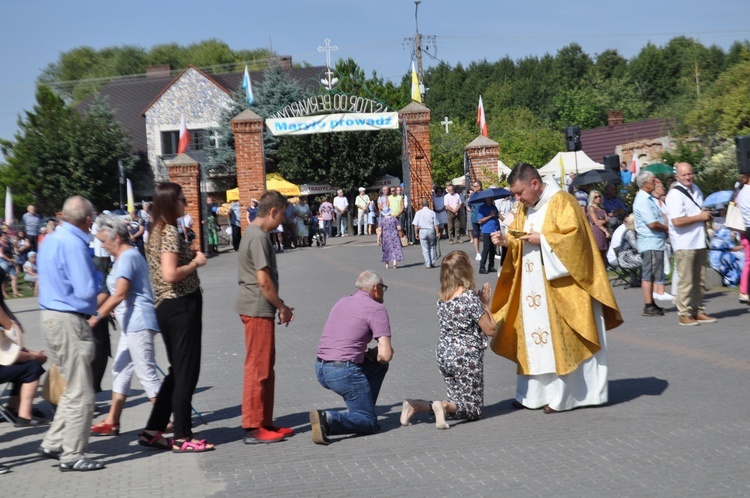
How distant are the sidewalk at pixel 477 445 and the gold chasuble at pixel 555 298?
491 mm

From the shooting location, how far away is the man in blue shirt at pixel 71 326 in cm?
690

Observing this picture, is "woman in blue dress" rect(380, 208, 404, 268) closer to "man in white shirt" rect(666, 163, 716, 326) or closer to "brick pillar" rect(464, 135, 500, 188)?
"brick pillar" rect(464, 135, 500, 188)

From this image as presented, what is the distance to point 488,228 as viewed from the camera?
73.4ft

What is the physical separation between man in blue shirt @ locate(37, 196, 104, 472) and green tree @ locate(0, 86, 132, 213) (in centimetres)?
4793

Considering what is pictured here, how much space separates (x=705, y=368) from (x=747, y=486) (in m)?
3.96

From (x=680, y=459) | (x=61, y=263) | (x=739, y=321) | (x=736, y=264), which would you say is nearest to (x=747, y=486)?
(x=680, y=459)

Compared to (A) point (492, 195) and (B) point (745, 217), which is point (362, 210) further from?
(B) point (745, 217)

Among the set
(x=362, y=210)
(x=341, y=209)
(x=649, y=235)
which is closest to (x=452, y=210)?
(x=362, y=210)

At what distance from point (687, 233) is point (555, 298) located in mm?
4730

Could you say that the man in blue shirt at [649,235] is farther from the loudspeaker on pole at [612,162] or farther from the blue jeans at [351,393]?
the loudspeaker on pole at [612,162]

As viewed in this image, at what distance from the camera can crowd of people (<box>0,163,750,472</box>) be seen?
23.0ft

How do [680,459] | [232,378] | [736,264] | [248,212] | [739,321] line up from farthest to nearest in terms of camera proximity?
[248,212], [736,264], [739,321], [232,378], [680,459]

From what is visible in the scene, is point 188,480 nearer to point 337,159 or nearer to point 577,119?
point 337,159

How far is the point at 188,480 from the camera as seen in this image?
6.62 metres
